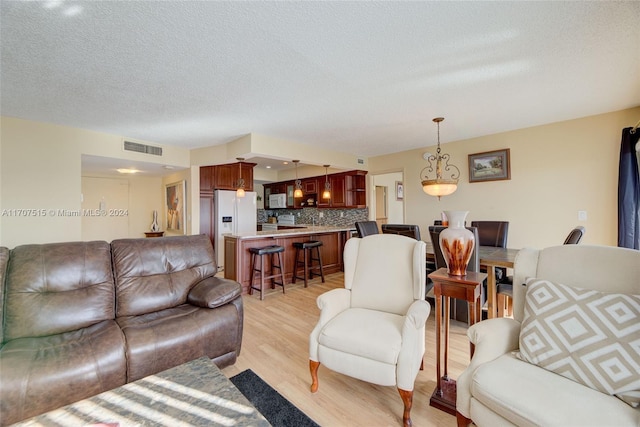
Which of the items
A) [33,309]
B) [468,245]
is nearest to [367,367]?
[468,245]

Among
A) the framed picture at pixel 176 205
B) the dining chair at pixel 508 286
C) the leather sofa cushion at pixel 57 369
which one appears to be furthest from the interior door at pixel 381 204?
the leather sofa cushion at pixel 57 369

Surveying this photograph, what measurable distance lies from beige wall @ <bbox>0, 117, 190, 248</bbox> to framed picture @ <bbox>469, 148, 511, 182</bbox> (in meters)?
5.76

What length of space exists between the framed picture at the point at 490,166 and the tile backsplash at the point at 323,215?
2.41 metres

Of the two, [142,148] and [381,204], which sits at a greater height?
[142,148]

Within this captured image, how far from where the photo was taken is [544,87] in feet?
8.66

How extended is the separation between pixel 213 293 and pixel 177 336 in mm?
397

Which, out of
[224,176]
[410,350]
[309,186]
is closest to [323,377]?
[410,350]

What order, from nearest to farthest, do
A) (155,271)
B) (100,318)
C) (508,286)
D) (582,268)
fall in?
(582,268) → (100,318) → (155,271) → (508,286)

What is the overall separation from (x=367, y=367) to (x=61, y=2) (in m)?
2.76

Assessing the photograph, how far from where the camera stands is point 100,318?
194 centimetres

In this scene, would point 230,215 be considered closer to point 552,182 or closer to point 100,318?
point 100,318

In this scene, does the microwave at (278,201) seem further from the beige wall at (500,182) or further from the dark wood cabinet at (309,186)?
the beige wall at (500,182)

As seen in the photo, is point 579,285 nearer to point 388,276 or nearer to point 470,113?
point 388,276

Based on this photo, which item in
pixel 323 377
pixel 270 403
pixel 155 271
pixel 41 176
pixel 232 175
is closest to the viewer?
pixel 270 403
